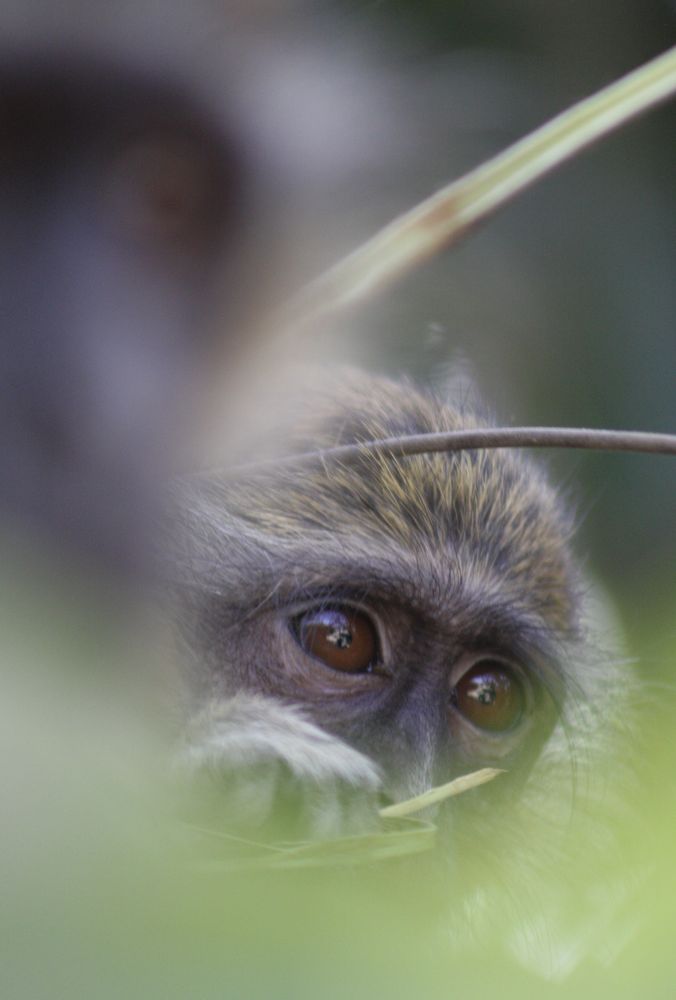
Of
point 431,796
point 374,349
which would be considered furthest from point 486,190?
point 374,349

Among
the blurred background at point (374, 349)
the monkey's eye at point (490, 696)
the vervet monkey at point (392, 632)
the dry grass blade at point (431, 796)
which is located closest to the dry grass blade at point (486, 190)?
the blurred background at point (374, 349)

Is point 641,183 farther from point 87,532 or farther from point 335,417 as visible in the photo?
point 87,532

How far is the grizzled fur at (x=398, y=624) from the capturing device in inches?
41.4

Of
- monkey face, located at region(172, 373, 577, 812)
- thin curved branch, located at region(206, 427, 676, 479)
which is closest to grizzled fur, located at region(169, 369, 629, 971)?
monkey face, located at region(172, 373, 577, 812)

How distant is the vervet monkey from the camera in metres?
1.04

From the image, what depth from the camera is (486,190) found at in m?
0.88

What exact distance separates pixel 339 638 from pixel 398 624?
0.12 m

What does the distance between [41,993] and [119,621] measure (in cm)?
37

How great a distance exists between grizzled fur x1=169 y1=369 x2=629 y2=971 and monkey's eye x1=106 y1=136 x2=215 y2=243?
235mm

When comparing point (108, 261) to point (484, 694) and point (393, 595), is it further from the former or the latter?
point (484, 694)

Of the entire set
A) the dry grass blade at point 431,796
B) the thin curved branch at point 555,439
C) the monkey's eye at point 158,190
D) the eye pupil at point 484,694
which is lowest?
the dry grass blade at point 431,796

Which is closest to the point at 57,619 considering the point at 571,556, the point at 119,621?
the point at 119,621

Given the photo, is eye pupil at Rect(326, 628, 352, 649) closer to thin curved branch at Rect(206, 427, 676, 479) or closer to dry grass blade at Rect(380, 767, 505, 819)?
dry grass blade at Rect(380, 767, 505, 819)

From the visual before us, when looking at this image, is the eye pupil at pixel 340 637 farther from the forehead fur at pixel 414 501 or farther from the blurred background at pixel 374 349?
the blurred background at pixel 374 349
